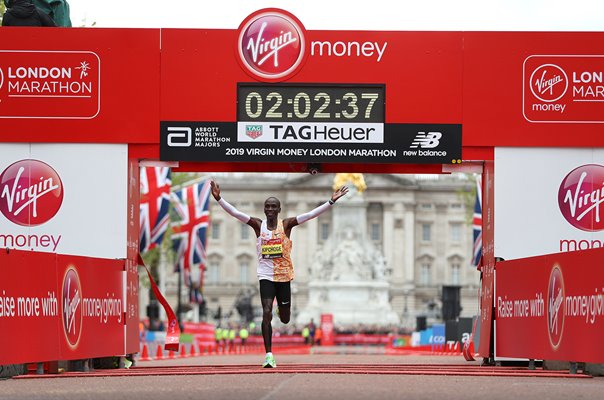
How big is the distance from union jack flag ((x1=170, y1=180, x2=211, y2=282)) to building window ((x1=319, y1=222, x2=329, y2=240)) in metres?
100

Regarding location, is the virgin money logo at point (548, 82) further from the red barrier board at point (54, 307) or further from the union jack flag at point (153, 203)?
the union jack flag at point (153, 203)

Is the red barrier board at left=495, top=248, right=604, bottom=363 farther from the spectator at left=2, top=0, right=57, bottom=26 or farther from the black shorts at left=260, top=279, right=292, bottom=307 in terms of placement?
the spectator at left=2, top=0, right=57, bottom=26

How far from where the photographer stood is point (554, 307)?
1662cm

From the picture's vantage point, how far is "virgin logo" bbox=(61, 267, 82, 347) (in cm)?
1702

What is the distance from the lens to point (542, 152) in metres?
21.3

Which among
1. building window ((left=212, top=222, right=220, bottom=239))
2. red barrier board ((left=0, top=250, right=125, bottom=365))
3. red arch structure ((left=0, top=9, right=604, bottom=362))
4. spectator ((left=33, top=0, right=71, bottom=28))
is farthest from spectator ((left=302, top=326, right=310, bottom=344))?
building window ((left=212, top=222, right=220, bottom=239))

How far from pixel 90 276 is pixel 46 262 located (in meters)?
2.06

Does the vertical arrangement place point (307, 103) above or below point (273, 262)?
above

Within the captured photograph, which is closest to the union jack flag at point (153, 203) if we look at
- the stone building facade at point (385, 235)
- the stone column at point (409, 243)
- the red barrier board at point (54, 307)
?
the red barrier board at point (54, 307)

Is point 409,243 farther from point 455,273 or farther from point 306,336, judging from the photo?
point 306,336

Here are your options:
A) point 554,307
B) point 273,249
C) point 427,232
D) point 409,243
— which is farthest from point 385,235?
point 554,307

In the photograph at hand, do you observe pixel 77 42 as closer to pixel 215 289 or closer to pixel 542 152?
pixel 542 152

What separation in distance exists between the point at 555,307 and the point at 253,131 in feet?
20.1

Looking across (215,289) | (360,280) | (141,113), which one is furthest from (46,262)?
(215,289)
